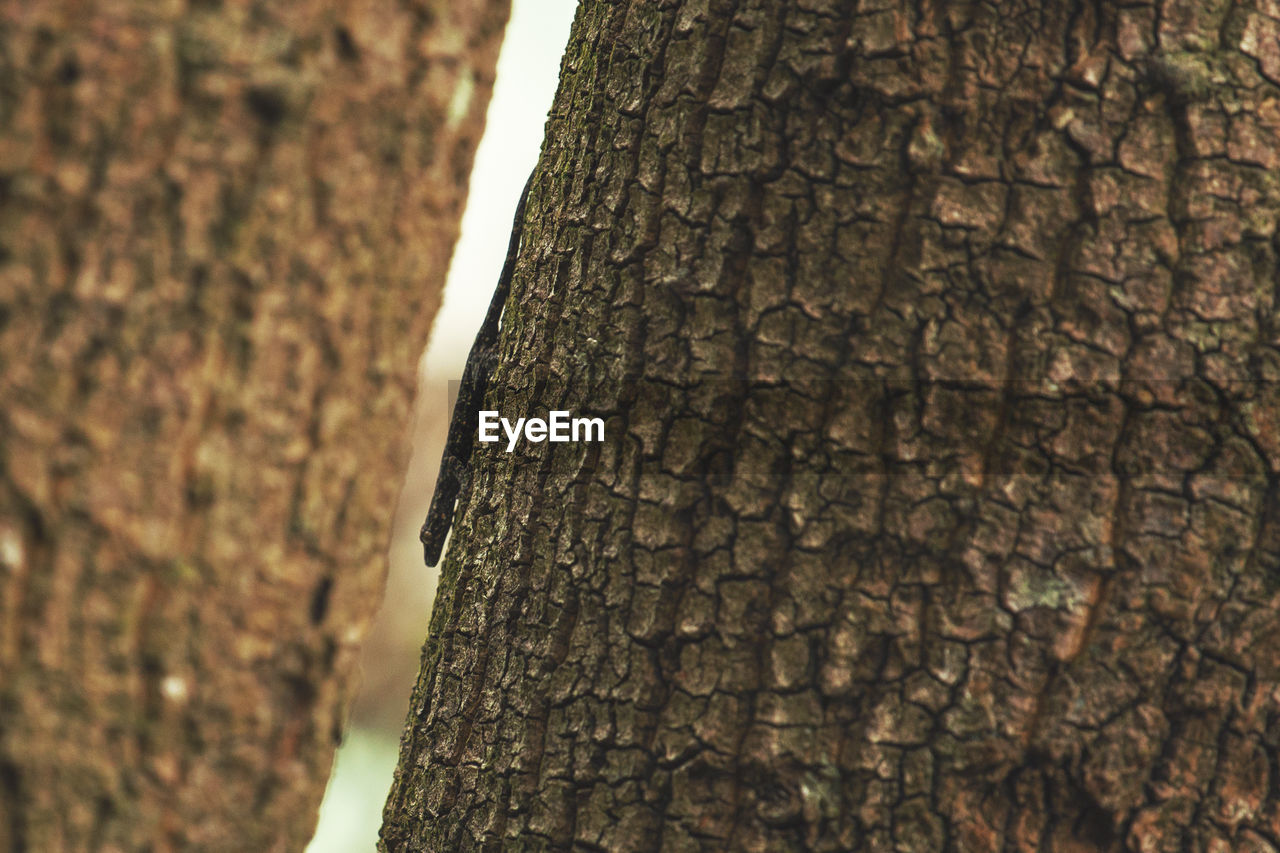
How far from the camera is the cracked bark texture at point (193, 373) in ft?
2.60

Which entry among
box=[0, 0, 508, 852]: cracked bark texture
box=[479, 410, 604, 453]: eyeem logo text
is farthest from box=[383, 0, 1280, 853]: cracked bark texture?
box=[0, 0, 508, 852]: cracked bark texture

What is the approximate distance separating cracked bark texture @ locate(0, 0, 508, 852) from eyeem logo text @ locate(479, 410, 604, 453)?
1.82 feet

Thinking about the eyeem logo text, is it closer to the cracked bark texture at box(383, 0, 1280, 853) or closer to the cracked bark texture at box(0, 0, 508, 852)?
the cracked bark texture at box(383, 0, 1280, 853)

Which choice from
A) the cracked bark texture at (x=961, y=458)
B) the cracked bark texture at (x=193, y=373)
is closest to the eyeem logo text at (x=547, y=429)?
the cracked bark texture at (x=961, y=458)

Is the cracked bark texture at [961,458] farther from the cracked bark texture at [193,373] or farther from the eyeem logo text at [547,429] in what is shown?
Result: the cracked bark texture at [193,373]

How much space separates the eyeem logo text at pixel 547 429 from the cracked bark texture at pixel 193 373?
0.56 metres

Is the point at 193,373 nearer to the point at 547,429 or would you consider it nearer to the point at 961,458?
the point at 547,429

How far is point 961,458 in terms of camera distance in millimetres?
1273

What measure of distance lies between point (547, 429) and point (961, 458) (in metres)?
0.60

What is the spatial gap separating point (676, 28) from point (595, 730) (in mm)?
991

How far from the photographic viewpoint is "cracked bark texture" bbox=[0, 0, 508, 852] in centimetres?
79

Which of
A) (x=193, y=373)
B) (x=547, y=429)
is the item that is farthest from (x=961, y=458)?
(x=193, y=373)

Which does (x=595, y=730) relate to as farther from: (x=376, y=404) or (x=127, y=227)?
(x=127, y=227)

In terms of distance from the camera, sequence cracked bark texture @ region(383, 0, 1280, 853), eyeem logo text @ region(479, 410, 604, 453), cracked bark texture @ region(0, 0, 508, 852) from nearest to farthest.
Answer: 1. cracked bark texture @ region(0, 0, 508, 852)
2. cracked bark texture @ region(383, 0, 1280, 853)
3. eyeem logo text @ region(479, 410, 604, 453)
